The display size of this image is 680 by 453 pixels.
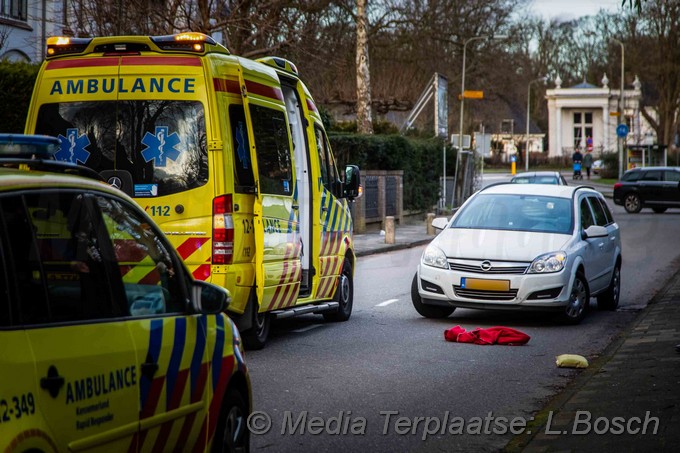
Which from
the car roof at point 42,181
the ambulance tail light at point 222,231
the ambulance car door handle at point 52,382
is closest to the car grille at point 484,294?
the ambulance tail light at point 222,231

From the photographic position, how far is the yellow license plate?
1248cm

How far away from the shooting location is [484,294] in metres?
12.6

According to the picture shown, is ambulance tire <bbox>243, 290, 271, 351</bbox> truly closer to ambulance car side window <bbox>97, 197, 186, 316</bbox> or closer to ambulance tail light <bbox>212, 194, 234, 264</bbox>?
ambulance tail light <bbox>212, 194, 234, 264</bbox>

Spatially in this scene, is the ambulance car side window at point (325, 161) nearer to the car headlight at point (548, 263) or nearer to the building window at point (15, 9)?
the car headlight at point (548, 263)

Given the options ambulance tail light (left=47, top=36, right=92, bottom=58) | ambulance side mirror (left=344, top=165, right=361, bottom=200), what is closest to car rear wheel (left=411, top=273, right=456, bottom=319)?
ambulance side mirror (left=344, top=165, right=361, bottom=200)

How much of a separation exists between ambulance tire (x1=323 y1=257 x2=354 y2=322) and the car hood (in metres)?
1.13

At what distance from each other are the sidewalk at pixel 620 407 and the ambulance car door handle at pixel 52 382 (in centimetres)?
328

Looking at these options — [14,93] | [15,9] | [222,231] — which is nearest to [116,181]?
[222,231]

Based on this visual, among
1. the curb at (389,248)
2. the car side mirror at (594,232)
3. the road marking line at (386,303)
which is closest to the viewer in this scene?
the car side mirror at (594,232)

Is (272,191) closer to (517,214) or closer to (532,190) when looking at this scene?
(517,214)

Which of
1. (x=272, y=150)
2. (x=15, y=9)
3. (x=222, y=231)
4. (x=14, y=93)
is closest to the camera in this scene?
(x=222, y=231)

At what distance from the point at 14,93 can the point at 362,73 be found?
1862cm

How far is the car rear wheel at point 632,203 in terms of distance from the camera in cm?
4503

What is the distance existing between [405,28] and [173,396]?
45920 millimetres
